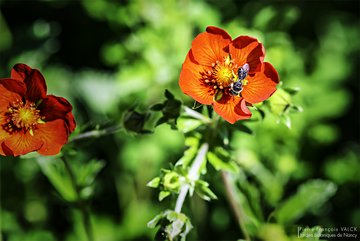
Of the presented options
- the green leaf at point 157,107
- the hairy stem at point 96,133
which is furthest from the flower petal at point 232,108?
the hairy stem at point 96,133

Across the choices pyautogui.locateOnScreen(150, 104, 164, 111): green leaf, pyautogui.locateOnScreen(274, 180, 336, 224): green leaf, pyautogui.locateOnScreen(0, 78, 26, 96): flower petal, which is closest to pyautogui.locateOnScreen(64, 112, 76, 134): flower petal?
pyautogui.locateOnScreen(0, 78, 26, 96): flower petal

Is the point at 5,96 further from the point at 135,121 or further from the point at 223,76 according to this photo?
the point at 223,76

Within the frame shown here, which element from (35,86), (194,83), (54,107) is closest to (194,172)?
(194,83)

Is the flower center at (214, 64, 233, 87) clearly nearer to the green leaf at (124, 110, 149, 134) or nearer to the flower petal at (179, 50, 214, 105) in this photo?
the flower petal at (179, 50, 214, 105)

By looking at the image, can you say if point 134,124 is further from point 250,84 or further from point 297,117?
point 297,117

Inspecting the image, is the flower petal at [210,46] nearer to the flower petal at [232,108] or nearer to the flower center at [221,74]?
the flower center at [221,74]
